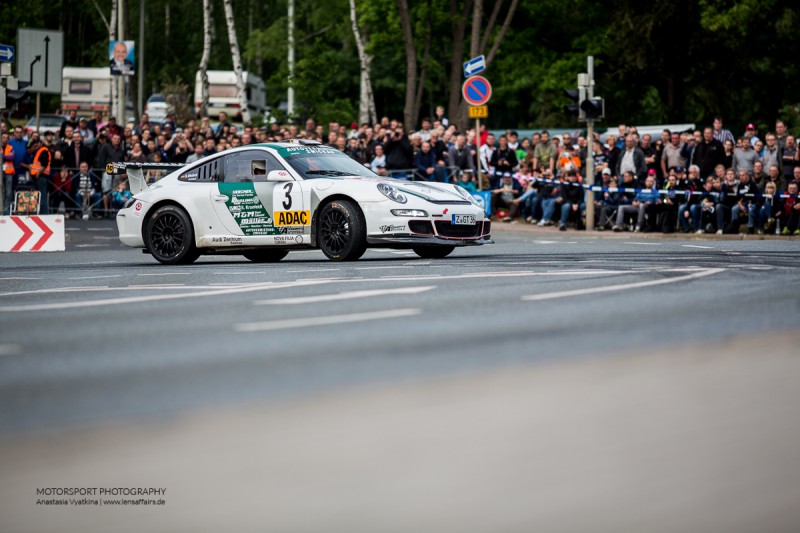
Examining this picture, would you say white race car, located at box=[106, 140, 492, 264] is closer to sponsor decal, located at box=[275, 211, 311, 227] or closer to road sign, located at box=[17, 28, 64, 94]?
sponsor decal, located at box=[275, 211, 311, 227]

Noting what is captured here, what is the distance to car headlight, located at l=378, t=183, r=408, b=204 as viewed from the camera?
55.1ft

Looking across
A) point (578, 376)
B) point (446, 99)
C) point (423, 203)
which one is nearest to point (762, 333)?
point (578, 376)

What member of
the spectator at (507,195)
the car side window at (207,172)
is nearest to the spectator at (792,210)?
the spectator at (507,195)

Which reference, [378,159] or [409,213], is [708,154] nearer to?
[378,159]

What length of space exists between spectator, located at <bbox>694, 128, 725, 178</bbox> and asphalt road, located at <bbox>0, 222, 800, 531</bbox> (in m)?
10.8

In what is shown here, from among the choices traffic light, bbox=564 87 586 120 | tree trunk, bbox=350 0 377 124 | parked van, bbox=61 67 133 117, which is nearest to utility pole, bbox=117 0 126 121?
tree trunk, bbox=350 0 377 124

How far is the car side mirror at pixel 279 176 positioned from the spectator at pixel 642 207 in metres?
11.5

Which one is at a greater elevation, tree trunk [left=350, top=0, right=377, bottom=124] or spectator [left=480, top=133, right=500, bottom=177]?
tree trunk [left=350, top=0, right=377, bottom=124]

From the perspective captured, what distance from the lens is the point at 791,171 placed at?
26.3 m

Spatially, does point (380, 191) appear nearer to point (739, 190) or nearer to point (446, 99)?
point (739, 190)

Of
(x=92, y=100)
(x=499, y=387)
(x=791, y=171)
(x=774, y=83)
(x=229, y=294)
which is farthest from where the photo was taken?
(x=92, y=100)

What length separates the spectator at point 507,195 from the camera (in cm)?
3062

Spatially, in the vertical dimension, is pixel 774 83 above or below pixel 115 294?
above

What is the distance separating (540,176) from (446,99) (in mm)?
43879
